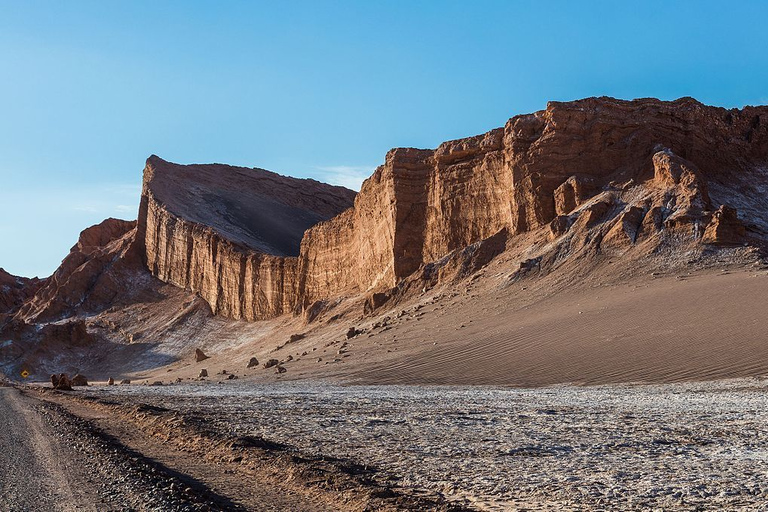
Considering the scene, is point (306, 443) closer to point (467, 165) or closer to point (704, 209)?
point (704, 209)

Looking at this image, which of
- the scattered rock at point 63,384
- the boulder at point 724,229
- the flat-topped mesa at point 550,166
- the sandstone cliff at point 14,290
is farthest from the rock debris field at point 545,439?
the sandstone cliff at point 14,290

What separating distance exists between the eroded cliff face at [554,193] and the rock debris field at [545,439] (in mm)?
15528

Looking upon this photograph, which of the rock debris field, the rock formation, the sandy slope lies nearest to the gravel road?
the rock debris field

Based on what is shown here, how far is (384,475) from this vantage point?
308 inches

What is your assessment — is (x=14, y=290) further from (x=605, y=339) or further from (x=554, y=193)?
(x=605, y=339)

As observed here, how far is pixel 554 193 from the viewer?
35562 millimetres

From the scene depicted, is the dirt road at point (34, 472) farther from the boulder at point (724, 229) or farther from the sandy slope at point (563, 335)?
the boulder at point (724, 229)

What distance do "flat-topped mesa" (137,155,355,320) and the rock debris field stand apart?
1388 inches

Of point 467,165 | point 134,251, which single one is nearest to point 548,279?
point 467,165

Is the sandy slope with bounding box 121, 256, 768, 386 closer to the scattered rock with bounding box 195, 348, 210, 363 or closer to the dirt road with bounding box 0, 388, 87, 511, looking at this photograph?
the dirt road with bounding box 0, 388, 87, 511

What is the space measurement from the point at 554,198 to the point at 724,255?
26.5ft

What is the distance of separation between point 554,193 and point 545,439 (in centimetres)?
2670

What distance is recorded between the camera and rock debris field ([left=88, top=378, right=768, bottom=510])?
6.85m

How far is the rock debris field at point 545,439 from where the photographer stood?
685 centimetres
